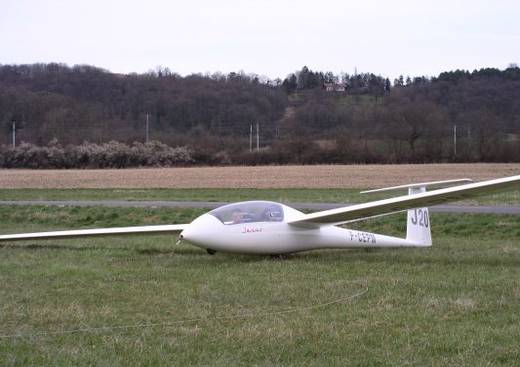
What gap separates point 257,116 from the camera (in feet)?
364

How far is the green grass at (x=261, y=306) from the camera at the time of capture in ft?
19.7

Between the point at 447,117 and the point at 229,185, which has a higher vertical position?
the point at 447,117

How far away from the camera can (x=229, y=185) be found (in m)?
43.3

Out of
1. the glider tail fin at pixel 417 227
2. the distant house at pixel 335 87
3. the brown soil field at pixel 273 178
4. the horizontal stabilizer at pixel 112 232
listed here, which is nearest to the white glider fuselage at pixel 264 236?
the horizontal stabilizer at pixel 112 232

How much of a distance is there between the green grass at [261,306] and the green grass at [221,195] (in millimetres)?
14647

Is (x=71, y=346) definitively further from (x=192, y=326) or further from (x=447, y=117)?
(x=447, y=117)

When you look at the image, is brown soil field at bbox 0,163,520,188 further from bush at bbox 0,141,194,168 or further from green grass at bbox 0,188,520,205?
bush at bbox 0,141,194,168

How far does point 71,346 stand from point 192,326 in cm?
126

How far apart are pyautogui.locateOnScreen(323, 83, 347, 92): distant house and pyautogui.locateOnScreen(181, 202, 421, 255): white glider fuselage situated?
126844 mm

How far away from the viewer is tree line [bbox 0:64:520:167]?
75125 mm

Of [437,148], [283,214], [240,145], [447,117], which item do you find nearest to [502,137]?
[437,148]

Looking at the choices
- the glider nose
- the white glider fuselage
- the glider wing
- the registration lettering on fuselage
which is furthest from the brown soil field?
the glider nose

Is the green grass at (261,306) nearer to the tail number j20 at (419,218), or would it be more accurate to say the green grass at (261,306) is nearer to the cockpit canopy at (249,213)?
the cockpit canopy at (249,213)

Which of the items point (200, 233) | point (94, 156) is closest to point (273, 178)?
point (94, 156)
